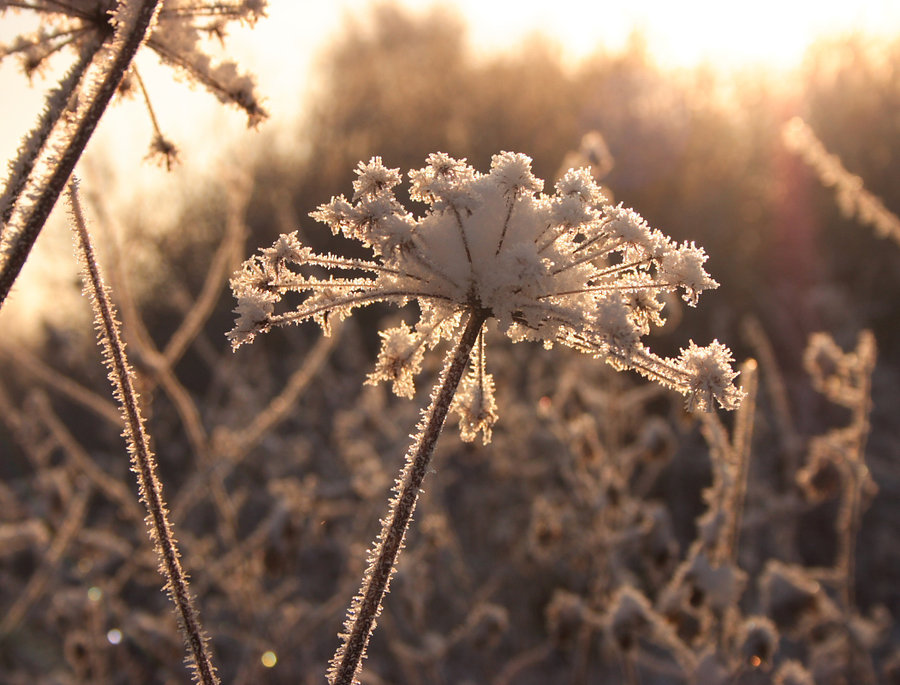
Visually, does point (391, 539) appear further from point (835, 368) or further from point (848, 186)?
→ point (835, 368)

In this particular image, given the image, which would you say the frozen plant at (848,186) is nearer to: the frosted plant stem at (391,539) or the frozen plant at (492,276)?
the frozen plant at (492,276)

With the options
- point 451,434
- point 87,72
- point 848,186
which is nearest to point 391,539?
point 87,72

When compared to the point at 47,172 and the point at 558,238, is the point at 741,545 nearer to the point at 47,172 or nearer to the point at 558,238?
the point at 558,238

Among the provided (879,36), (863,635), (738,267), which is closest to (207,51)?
(863,635)

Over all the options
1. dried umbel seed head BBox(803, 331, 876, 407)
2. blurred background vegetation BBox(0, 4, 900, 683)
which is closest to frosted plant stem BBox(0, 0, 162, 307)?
blurred background vegetation BBox(0, 4, 900, 683)

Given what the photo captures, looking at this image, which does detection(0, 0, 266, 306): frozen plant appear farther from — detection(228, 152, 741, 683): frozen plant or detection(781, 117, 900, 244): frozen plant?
detection(781, 117, 900, 244): frozen plant

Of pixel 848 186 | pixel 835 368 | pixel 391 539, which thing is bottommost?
pixel 391 539

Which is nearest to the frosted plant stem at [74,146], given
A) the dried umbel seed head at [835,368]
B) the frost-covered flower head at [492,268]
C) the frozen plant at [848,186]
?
the frost-covered flower head at [492,268]
